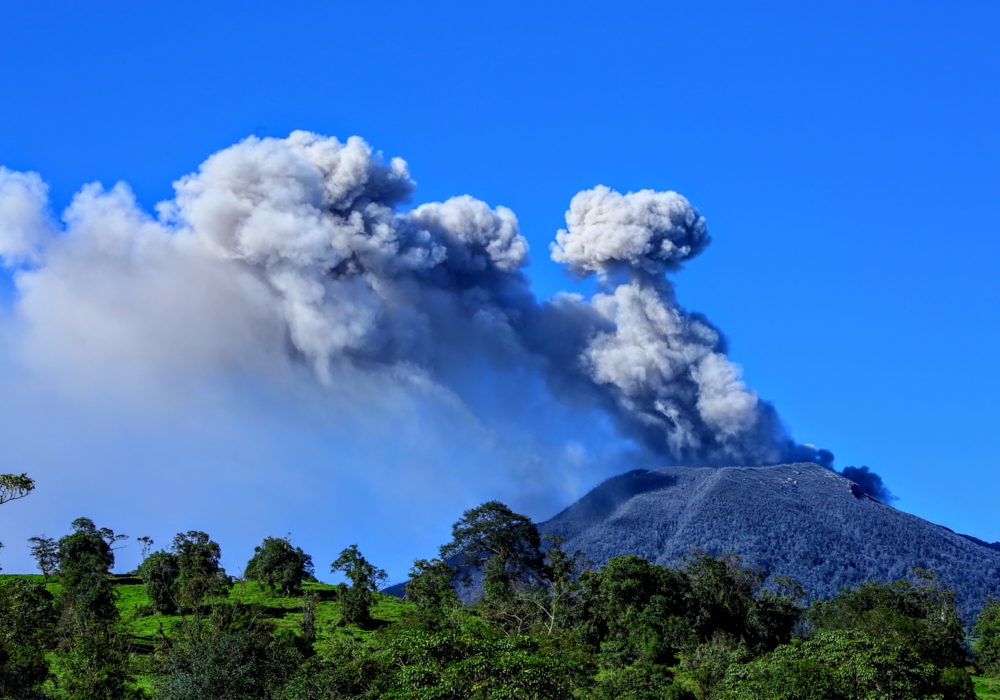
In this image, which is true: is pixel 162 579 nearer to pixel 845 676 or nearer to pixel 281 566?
pixel 281 566

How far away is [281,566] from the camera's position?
6612 cm

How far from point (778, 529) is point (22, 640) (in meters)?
95.0

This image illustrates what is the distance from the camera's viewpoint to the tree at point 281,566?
6581cm

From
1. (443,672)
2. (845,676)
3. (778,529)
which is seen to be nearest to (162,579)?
(443,672)

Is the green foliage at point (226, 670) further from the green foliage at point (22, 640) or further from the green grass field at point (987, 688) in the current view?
the green grass field at point (987, 688)

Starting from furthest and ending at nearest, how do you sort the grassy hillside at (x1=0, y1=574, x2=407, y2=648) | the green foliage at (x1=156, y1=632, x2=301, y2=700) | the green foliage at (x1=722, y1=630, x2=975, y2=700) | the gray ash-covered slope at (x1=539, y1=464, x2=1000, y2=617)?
the gray ash-covered slope at (x1=539, y1=464, x2=1000, y2=617) → the grassy hillside at (x1=0, y1=574, x2=407, y2=648) → the green foliage at (x1=156, y1=632, x2=301, y2=700) → the green foliage at (x1=722, y1=630, x2=975, y2=700)

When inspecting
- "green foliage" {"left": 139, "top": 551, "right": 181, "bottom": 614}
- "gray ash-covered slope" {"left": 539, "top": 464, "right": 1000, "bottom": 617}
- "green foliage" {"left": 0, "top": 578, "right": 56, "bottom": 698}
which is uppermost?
"gray ash-covered slope" {"left": 539, "top": 464, "right": 1000, "bottom": 617}

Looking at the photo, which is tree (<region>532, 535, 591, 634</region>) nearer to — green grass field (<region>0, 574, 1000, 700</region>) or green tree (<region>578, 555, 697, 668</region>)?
green tree (<region>578, 555, 697, 668</region>)

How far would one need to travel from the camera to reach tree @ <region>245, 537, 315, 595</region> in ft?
216

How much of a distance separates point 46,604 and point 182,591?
8.36 m

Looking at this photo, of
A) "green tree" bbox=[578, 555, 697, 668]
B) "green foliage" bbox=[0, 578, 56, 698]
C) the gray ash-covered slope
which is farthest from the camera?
the gray ash-covered slope

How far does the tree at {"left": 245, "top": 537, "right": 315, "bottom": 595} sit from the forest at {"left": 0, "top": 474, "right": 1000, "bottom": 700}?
13cm

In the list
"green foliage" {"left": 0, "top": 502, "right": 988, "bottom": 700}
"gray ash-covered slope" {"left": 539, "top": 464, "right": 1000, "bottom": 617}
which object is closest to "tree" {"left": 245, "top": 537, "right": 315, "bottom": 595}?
"green foliage" {"left": 0, "top": 502, "right": 988, "bottom": 700}

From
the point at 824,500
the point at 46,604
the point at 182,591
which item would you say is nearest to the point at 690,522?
the point at 824,500
